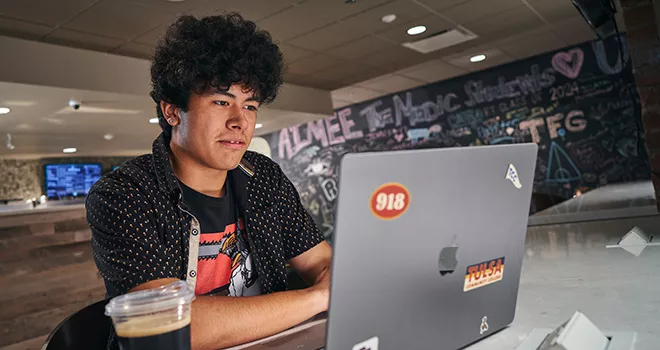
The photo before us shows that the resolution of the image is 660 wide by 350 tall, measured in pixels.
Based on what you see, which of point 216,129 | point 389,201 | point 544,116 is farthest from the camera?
point 544,116

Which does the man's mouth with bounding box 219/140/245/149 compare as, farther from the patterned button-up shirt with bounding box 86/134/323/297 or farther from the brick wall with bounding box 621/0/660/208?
the brick wall with bounding box 621/0/660/208

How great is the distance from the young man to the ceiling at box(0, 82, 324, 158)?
1552mm

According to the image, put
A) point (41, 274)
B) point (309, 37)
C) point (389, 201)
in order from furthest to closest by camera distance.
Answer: point (309, 37) < point (41, 274) < point (389, 201)

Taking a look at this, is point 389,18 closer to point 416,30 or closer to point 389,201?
point 416,30

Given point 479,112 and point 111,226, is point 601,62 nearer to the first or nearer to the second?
point 479,112

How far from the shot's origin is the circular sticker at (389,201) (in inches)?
20.7

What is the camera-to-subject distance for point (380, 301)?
55 cm

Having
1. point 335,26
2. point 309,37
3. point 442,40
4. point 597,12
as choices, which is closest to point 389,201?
point 597,12

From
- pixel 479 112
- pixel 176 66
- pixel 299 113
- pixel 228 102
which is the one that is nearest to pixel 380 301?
pixel 228 102

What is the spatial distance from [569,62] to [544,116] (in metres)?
0.70

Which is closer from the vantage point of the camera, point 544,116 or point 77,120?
point 77,120

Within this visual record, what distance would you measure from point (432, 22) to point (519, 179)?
3934 millimetres

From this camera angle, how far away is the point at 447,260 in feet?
2.04

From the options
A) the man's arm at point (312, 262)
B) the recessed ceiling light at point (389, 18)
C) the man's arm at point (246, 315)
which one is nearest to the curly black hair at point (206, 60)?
the man's arm at point (312, 262)
